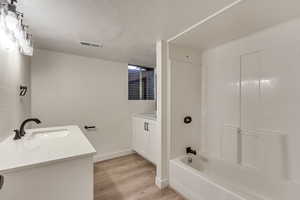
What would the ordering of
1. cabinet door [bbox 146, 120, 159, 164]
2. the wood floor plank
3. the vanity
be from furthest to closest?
cabinet door [bbox 146, 120, 159, 164] → the wood floor plank → the vanity

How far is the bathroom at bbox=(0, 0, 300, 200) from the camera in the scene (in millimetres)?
1188

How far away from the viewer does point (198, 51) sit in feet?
7.84

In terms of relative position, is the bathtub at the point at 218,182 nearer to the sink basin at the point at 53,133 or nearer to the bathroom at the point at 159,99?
the bathroom at the point at 159,99

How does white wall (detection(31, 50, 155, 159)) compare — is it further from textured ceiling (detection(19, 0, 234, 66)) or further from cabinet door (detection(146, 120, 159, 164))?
cabinet door (detection(146, 120, 159, 164))

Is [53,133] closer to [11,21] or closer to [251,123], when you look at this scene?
[11,21]

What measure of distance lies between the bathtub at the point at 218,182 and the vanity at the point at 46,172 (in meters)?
1.21

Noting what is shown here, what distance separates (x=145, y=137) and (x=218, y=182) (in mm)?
1563

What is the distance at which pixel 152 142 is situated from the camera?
2.64 metres

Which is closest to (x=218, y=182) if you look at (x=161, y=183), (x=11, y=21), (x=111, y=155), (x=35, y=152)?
(x=161, y=183)

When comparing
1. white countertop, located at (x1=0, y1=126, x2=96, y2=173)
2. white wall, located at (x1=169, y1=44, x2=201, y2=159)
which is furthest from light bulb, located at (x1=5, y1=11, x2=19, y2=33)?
white wall, located at (x1=169, y1=44, x2=201, y2=159)

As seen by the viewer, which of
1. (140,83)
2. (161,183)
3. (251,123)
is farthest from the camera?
(140,83)

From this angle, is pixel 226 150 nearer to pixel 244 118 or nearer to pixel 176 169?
pixel 244 118

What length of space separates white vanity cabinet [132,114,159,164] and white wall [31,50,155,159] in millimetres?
211

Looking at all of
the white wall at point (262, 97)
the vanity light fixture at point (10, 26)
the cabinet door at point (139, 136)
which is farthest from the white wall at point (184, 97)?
the vanity light fixture at point (10, 26)
